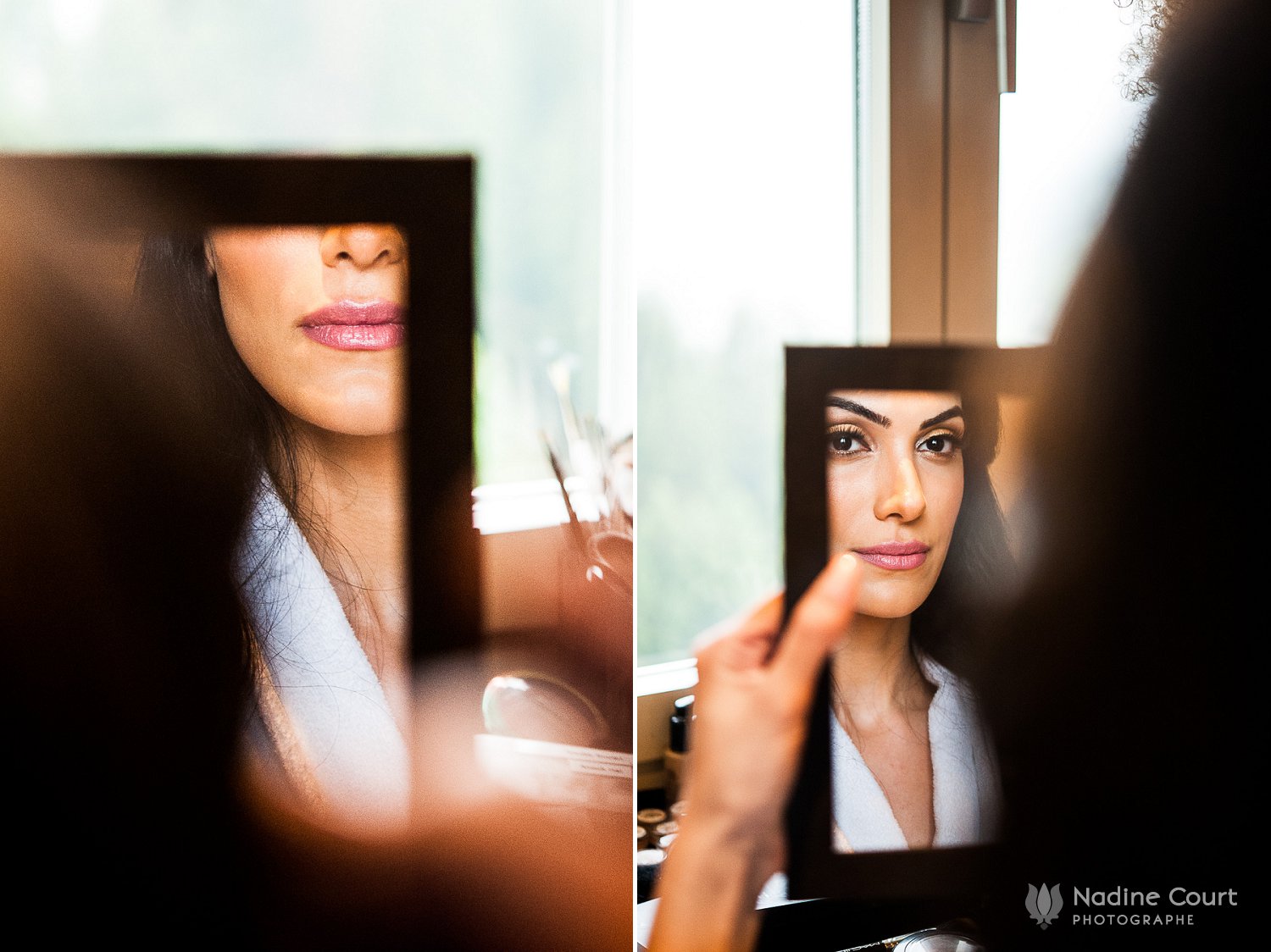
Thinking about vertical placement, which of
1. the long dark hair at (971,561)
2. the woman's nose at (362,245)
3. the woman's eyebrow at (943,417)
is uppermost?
the woman's nose at (362,245)

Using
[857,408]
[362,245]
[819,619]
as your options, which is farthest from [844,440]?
[362,245]

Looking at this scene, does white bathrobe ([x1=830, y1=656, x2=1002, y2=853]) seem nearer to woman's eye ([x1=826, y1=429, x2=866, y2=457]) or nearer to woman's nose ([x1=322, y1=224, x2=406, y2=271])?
woman's eye ([x1=826, y1=429, x2=866, y2=457])

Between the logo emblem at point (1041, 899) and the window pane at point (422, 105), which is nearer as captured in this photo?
the window pane at point (422, 105)

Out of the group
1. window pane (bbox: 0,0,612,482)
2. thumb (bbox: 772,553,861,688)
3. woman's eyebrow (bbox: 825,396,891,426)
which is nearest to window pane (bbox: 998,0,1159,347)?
woman's eyebrow (bbox: 825,396,891,426)

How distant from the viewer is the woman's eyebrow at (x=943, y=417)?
77 centimetres

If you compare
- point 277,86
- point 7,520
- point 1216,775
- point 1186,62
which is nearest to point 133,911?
point 7,520

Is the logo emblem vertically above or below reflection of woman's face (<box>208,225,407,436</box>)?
below

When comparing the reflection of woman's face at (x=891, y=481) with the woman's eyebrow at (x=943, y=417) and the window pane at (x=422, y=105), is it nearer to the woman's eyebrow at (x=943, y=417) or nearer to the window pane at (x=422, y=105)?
the woman's eyebrow at (x=943, y=417)

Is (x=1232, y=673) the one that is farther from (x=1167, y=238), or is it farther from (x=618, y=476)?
(x=618, y=476)

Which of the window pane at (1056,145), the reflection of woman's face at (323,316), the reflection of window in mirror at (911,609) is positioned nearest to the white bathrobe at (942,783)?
the reflection of window in mirror at (911,609)

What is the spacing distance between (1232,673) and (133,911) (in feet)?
3.01

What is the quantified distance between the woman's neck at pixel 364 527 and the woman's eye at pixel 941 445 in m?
0.42

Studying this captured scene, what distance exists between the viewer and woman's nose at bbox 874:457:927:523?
769 mm

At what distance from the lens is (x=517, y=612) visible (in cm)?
74
